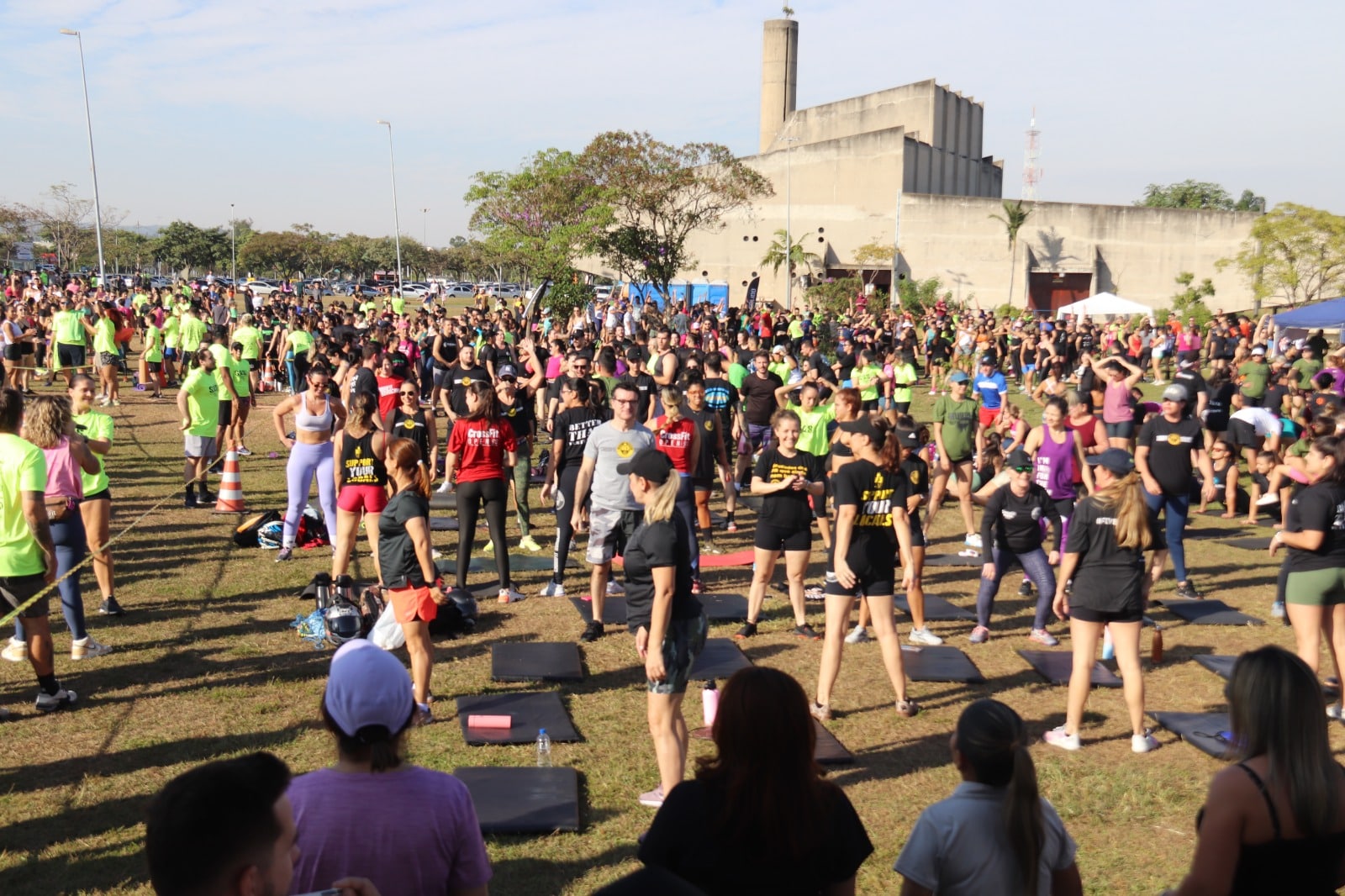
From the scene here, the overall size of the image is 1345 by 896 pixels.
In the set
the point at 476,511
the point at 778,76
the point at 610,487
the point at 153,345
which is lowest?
the point at 476,511

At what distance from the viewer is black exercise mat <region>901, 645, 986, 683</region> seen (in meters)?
7.59

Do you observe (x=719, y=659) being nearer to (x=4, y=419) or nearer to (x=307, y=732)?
(x=307, y=732)

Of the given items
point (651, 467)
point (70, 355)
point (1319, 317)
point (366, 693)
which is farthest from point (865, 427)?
point (1319, 317)

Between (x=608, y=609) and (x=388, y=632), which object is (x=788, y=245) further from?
(x=388, y=632)

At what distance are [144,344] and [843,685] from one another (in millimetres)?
19290

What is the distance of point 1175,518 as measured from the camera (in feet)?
31.6

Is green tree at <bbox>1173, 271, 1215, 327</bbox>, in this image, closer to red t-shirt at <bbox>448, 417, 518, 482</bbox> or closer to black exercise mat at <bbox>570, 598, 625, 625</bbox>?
black exercise mat at <bbox>570, 598, 625, 625</bbox>

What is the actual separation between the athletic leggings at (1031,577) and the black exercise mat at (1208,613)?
167 cm

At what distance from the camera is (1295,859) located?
2910mm

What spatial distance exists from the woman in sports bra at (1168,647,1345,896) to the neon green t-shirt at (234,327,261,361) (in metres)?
17.5

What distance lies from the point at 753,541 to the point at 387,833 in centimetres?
889

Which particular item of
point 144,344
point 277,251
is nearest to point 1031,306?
point 144,344

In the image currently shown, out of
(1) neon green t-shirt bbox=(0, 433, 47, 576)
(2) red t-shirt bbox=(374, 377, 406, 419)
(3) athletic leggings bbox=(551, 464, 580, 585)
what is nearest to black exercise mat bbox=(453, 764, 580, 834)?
(1) neon green t-shirt bbox=(0, 433, 47, 576)

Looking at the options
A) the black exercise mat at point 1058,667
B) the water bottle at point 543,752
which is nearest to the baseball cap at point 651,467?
the water bottle at point 543,752
